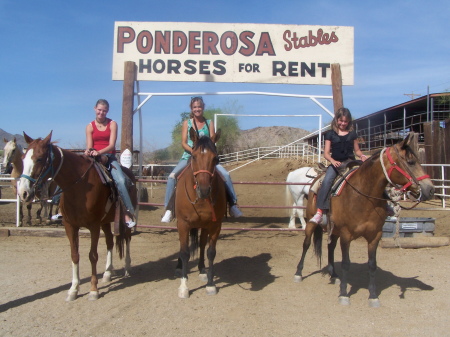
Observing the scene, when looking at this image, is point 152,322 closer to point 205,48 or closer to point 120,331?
point 120,331

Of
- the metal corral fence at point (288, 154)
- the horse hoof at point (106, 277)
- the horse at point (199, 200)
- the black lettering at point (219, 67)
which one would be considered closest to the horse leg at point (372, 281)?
the horse at point (199, 200)

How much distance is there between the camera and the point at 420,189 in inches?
168

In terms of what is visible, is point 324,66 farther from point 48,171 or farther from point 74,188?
point 48,171

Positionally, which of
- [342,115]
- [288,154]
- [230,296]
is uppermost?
[288,154]

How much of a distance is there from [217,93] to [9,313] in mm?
6391

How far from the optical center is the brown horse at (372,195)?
174 inches

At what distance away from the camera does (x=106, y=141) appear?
579cm

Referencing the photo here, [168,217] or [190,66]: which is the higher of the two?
[190,66]

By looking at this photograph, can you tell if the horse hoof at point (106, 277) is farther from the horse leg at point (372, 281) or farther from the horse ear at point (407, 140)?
the horse ear at point (407, 140)

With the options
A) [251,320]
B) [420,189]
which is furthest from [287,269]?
[420,189]

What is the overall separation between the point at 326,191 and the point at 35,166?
3.66m

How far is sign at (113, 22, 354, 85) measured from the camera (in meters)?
→ 9.27

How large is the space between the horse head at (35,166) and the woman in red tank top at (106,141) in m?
0.92

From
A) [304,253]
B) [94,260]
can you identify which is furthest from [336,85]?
[94,260]
